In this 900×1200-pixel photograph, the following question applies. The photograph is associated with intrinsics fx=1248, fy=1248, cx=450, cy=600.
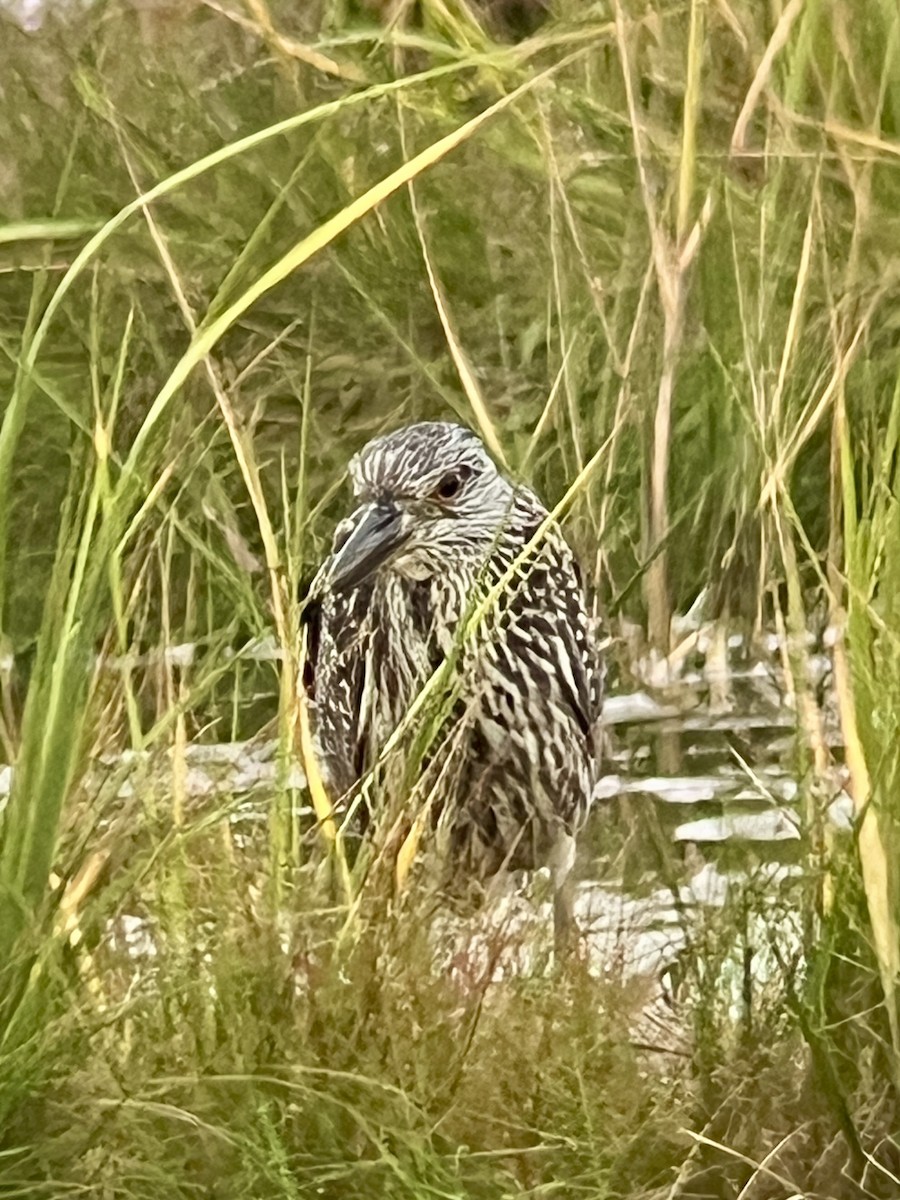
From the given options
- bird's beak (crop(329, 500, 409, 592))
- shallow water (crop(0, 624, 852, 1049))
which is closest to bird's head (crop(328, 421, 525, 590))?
bird's beak (crop(329, 500, 409, 592))

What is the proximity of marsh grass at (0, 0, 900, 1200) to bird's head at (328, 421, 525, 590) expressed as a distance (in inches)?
0.6

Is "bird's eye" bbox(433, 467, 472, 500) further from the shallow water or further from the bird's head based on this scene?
the shallow water

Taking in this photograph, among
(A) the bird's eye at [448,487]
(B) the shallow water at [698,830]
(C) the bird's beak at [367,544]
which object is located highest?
(A) the bird's eye at [448,487]

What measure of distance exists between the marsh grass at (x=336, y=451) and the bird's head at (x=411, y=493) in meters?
0.01

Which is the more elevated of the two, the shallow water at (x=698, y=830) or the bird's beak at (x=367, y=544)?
the bird's beak at (x=367, y=544)

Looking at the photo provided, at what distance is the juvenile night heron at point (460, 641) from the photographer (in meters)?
0.72

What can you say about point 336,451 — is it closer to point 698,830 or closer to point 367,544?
point 367,544

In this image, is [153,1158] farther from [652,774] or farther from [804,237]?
[804,237]

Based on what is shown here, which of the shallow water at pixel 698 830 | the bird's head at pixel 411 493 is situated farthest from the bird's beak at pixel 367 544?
the shallow water at pixel 698 830

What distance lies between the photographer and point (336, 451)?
72 cm

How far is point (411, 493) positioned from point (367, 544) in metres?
0.04

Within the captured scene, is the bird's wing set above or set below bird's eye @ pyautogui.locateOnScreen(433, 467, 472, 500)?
below

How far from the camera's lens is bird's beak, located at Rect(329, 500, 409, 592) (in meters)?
0.71

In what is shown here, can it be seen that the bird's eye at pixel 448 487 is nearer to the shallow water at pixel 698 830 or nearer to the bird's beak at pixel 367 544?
the bird's beak at pixel 367 544
